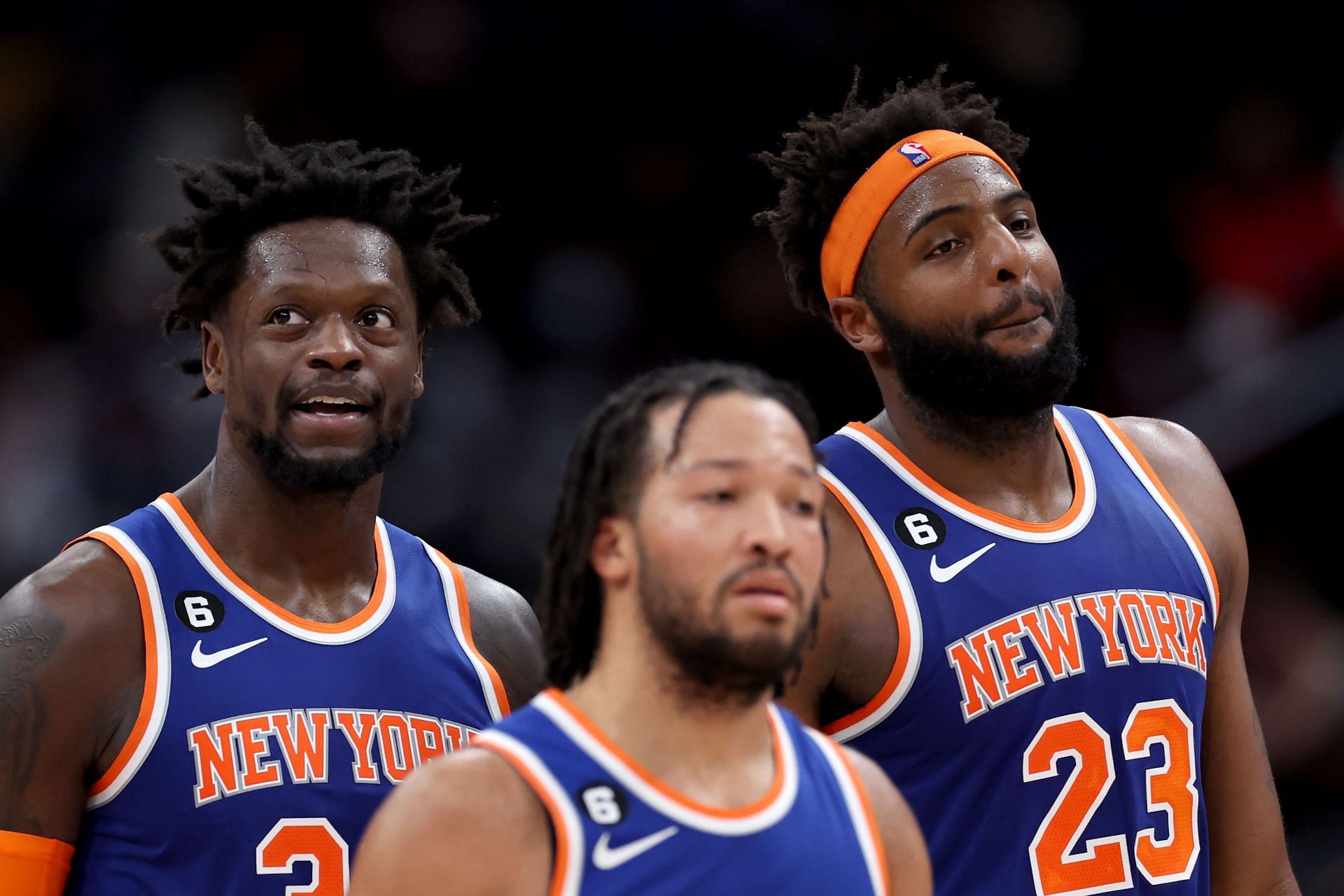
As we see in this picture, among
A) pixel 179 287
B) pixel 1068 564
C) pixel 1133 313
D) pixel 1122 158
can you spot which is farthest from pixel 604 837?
pixel 1122 158

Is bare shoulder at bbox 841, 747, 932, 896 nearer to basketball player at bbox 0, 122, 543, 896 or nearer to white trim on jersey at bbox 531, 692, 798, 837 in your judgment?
white trim on jersey at bbox 531, 692, 798, 837

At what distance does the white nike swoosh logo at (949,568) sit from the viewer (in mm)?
3357

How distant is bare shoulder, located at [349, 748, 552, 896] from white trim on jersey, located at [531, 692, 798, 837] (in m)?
0.12

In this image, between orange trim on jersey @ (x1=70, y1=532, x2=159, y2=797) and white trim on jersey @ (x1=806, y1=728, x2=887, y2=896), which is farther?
orange trim on jersey @ (x1=70, y1=532, x2=159, y2=797)

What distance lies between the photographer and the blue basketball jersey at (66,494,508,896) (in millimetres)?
3125

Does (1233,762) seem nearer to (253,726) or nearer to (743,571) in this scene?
(743,571)

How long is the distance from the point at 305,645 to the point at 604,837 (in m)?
1.22

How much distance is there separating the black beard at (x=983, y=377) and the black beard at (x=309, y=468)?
1125 millimetres

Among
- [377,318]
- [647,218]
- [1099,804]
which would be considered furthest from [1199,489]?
[647,218]

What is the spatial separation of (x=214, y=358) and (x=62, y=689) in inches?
32.6

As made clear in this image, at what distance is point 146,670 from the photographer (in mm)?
3193

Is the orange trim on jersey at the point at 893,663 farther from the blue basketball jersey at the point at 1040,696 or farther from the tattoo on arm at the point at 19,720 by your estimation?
A: the tattoo on arm at the point at 19,720

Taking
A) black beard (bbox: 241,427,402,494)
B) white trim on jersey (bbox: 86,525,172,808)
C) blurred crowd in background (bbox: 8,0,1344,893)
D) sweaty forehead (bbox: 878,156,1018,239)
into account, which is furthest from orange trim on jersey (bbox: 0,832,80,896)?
blurred crowd in background (bbox: 8,0,1344,893)

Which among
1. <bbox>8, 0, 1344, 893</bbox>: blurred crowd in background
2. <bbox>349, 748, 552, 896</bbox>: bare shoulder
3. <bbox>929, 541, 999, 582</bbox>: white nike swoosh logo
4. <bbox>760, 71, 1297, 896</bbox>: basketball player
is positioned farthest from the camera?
<bbox>8, 0, 1344, 893</bbox>: blurred crowd in background
